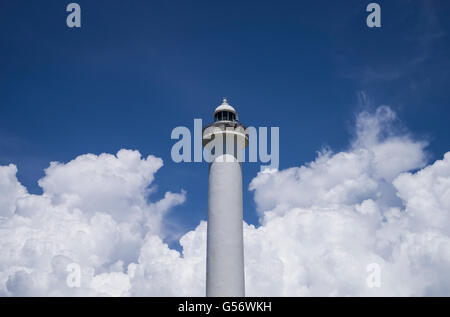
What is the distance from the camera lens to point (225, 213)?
129 feet

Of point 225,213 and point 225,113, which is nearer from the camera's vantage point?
point 225,213

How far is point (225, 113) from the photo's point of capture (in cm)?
4488

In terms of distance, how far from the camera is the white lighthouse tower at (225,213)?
124 feet

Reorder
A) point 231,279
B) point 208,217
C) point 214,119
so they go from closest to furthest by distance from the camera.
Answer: point 231,279 → point 208,217 → point 214,119

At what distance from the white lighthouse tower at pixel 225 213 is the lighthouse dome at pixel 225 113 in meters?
0.88

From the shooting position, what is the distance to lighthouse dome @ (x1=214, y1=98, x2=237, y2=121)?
147 ft

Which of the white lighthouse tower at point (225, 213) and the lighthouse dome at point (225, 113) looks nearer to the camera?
the white lighthouse tower at point (225, 213)

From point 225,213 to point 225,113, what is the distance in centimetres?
1075

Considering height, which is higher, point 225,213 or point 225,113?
point 225,113
